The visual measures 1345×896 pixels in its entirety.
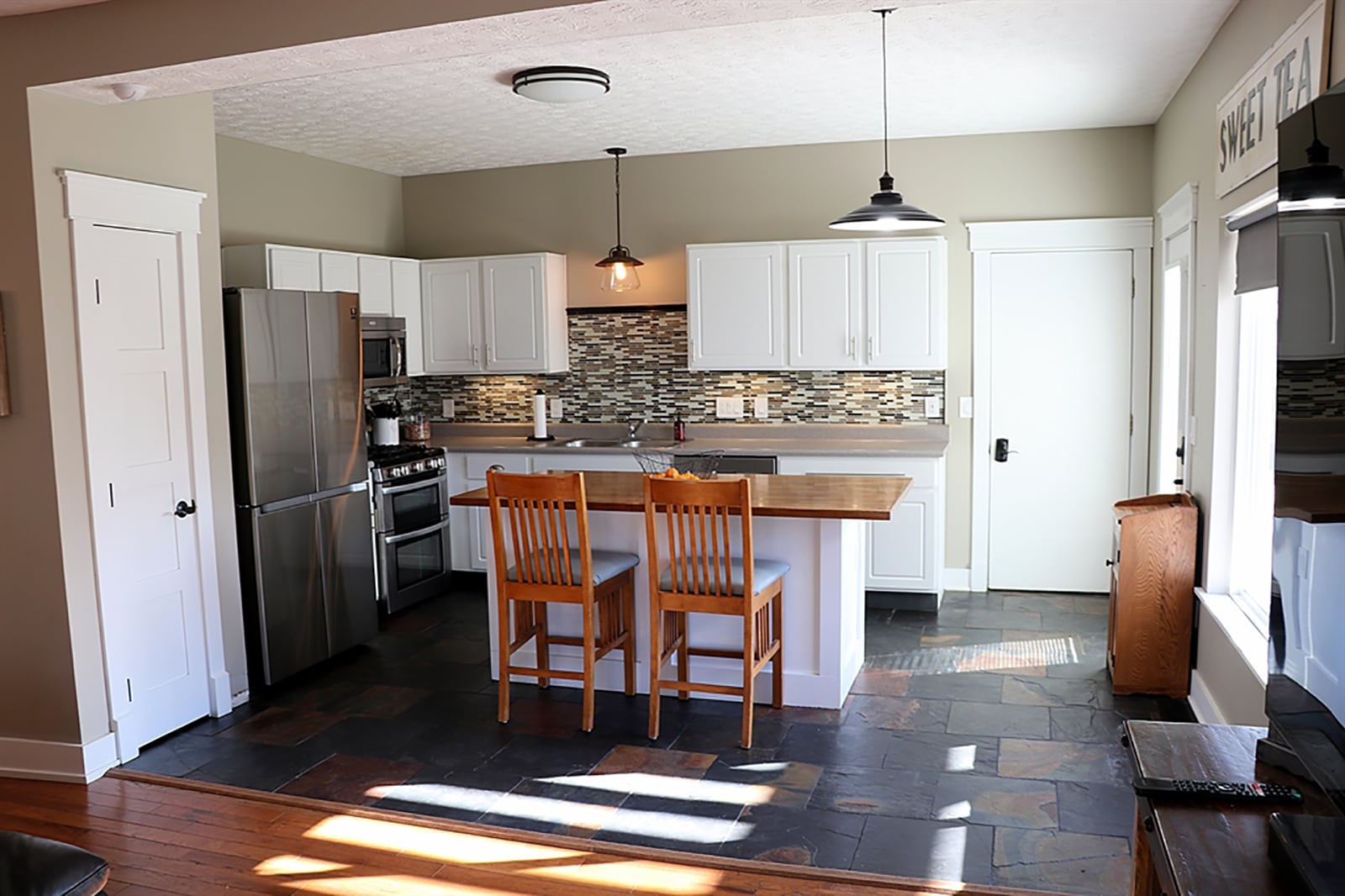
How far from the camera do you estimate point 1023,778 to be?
3.68 metres

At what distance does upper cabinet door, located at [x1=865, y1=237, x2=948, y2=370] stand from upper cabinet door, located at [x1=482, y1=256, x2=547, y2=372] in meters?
2.09

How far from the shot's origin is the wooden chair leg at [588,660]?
4211 mm

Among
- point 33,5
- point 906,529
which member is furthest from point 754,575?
point 33,5

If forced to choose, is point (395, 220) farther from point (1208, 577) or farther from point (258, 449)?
point (1208, 577)

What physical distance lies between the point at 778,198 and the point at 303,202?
2.89m

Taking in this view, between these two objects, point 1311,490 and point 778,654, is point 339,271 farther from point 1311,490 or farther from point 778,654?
point 1311,490

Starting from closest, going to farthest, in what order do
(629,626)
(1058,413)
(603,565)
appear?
(603,565)
(629,626)
(1058,413)

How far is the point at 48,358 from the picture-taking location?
3773 mm

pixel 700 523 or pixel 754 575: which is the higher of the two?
pixel 700 523

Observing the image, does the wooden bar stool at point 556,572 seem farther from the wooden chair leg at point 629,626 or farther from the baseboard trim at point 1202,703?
the baseboard trim at point 1202,703

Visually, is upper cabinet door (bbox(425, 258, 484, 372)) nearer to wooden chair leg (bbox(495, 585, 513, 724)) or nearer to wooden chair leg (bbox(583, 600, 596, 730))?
wooden chair leg (bbox(495, 585, 513, 724))

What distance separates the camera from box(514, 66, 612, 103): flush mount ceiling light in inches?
183

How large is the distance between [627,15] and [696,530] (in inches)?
85.4

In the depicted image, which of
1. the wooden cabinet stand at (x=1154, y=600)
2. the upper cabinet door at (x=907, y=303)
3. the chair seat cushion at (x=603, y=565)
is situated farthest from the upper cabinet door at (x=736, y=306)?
the wooden cabinet stand at (x=1154, y=600)
